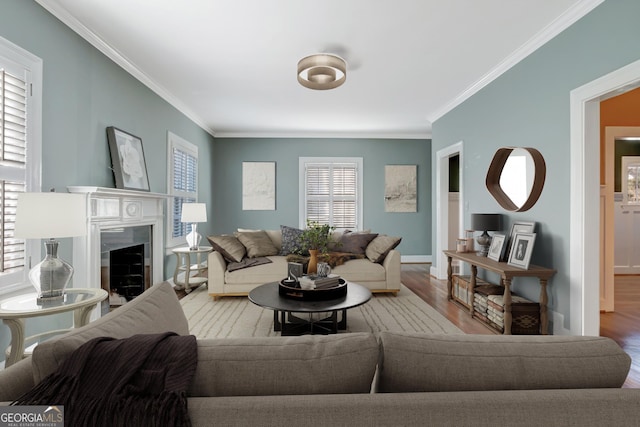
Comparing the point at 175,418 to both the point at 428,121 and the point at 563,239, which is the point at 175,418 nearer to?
the point at 563,239

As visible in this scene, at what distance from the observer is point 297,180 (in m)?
7.13

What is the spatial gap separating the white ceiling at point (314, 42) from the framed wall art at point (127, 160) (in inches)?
30.9

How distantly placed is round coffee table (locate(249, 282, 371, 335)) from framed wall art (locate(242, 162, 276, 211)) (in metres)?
3.93

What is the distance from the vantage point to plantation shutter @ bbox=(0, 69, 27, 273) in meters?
2.17

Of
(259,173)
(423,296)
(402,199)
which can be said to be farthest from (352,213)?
(423,296)

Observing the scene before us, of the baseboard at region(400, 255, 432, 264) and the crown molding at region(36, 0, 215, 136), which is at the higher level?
the crown molding at region(36, 0, 215, 136)

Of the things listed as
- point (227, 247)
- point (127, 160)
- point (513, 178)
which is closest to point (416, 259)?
point (513, 178)

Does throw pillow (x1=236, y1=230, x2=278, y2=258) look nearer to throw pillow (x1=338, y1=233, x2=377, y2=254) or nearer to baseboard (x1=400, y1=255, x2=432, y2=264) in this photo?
throw pillow (x1=338, y1=233, x2=377, y2=254)

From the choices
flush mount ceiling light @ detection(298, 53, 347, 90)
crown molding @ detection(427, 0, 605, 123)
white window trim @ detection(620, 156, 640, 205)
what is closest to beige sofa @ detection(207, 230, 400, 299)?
flush mount ceiling light @ detection(298, 53, 347, 90)

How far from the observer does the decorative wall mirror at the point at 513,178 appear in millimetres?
3137

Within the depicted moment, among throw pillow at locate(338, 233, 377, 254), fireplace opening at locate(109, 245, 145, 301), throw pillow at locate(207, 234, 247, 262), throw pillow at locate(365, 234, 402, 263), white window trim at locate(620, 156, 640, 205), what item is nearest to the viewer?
fireplace opening at locate(109, 245, 145, 301)

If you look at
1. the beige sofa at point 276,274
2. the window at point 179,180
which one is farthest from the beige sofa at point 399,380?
the window at point 179,180

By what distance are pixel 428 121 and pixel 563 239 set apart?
3676mm

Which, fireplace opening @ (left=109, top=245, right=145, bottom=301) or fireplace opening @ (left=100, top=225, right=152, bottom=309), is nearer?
fireplace opening @ (left=100, top=225, right=152, bottom=309)
